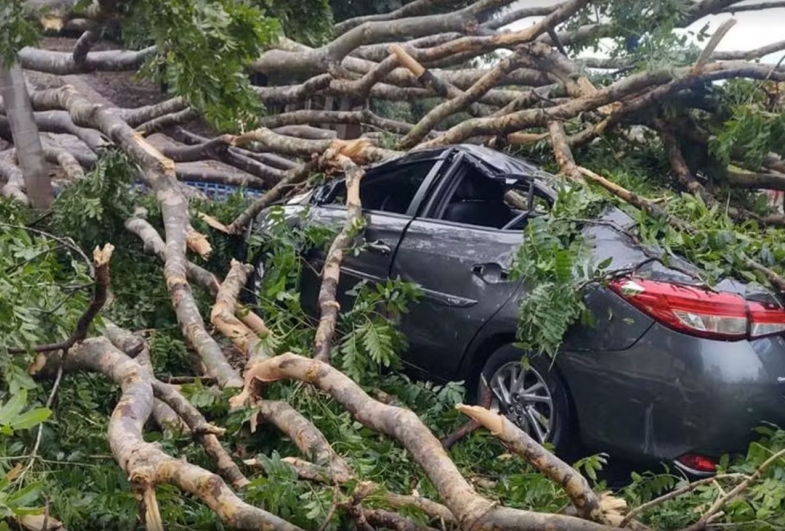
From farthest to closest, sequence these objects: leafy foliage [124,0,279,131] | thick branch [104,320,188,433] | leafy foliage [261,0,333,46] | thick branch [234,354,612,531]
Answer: leafy foliage [261,0,333,46] → leafy foliage [124,0,279,131] → thick branch [104,320,188,433] → thick branch [234,354,612,531]

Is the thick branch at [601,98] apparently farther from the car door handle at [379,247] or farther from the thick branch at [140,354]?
the thick branch at [140,354]

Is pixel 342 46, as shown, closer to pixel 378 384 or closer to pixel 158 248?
pixel 158 248

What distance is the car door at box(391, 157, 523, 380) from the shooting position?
163 inches

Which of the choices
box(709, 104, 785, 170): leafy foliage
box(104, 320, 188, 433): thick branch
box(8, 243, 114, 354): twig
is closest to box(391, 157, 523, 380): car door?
box(104, 320, 188, 433): thick branch

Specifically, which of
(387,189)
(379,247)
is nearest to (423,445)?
(379,247)

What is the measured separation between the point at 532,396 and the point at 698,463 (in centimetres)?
80

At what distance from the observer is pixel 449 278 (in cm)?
432

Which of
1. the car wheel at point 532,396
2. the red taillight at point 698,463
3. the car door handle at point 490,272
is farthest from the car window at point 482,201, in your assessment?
the red taillight at point 698,463

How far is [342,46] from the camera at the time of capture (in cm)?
732

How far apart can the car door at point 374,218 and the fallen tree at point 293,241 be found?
13 cm

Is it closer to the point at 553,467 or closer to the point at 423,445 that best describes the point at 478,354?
the point at 423,445

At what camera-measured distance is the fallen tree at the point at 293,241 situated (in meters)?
2.67

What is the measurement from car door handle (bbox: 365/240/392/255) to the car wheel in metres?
0.97

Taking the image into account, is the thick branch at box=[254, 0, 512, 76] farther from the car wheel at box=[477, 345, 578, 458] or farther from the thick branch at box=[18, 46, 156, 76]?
the car wheel at box=[477, 345, 578, 458]
